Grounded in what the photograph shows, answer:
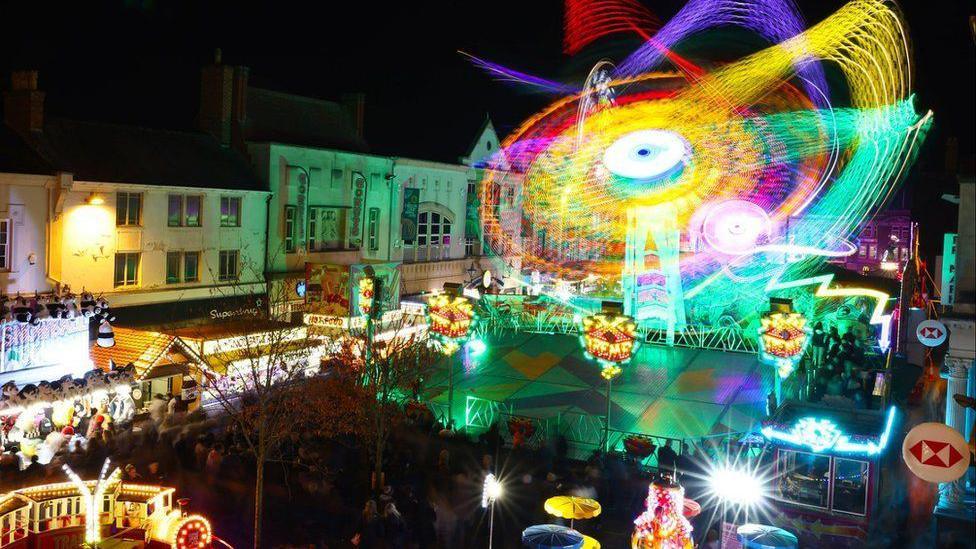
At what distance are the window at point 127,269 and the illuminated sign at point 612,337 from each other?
1881 cm

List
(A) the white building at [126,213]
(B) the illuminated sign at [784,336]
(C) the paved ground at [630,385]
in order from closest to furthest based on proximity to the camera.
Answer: (B) the illuminated sign at [784,336] → (C) the paved ground at [630,385] → (A) the white building at [126,213]

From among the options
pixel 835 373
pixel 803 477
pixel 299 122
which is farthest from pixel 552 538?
pixel 299 122

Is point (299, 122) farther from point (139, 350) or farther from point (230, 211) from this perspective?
point (139, 350)

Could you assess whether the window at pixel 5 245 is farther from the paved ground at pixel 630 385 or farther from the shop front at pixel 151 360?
the paved ground at pixel 630 385

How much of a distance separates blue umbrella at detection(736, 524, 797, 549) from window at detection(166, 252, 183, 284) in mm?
26027

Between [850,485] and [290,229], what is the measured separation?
28813 mm

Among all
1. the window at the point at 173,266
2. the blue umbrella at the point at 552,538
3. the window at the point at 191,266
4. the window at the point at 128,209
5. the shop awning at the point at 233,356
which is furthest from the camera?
the window at the point at 191,266

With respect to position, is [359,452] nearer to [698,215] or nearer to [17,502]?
[17,502]

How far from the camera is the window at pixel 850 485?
2109cm

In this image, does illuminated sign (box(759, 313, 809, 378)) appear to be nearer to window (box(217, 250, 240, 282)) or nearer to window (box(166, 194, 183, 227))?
window (box(217, 250, 240, 282))

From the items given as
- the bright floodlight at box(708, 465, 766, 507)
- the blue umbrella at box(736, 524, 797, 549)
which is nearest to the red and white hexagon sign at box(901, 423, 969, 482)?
the blue umbrella at box(736, 524, 797, 549)

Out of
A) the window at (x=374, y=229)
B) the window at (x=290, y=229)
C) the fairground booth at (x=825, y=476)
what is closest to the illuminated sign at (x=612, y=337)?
the fairground booth at (x=825, y=476)

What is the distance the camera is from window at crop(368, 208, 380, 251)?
48.3m

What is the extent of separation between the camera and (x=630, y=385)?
30656 millimetres
